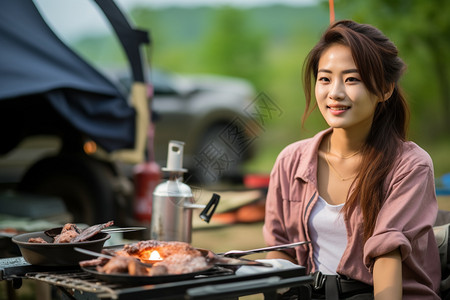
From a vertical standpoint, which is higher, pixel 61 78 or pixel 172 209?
pixel 61 78

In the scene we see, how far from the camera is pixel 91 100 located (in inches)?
189

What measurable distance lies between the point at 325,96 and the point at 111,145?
3.14 m

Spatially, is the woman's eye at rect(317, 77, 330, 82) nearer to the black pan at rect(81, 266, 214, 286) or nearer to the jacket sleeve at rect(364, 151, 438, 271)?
the jacket sleeve at rect(364, 151, 438, 271)

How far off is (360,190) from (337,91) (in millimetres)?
338

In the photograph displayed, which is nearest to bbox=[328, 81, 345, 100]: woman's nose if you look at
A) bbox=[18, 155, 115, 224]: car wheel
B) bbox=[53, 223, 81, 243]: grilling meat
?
bbox=[53, 223, 81, 243]: grilling meat

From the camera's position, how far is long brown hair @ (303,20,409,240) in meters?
2.02

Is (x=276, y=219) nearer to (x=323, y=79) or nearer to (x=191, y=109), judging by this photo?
(x=323, y=79)

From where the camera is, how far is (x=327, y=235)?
7.09ft

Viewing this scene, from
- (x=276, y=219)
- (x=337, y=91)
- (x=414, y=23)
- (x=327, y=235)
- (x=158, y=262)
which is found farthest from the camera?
(x=414, y=23)

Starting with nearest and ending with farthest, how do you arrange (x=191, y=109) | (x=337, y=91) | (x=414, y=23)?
(x=337, y=91) → (x=191, y=109) → (x=414, y=23)

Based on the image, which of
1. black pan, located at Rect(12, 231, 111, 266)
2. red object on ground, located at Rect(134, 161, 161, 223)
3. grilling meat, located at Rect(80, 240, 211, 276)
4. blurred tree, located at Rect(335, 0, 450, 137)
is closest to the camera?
grilling meat, located at Rect(80, 240, 211, 276)

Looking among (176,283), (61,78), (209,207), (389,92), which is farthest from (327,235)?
(61,78)

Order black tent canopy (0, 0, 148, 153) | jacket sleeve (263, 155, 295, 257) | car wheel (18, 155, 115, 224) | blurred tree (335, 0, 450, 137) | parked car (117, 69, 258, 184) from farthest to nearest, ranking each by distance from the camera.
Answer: blurred tree (335, 0, 450, 137) < parked car (117, 69, 258, 184) < car wheel (18, 155, 115, 224) < black tent canopy (0, 0, 148, 153) < jacket sleeve (263, 155, 295, 257)

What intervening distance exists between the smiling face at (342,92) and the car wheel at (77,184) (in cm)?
364
